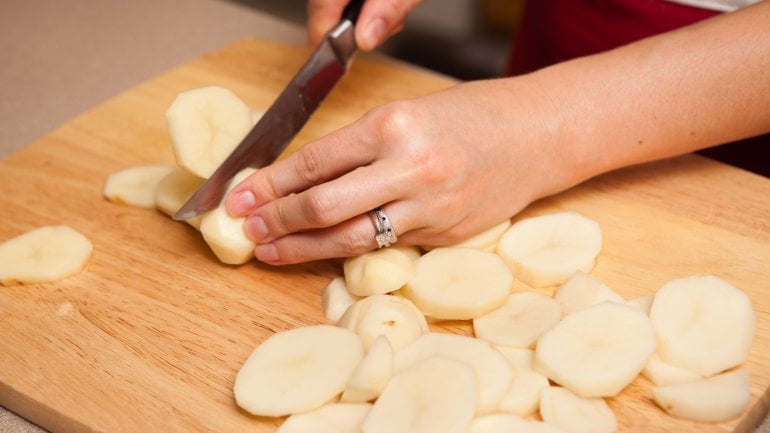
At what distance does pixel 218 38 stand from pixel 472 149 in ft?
3.92

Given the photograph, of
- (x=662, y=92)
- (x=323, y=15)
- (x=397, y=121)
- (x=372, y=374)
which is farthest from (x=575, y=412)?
(x=323, y=15)

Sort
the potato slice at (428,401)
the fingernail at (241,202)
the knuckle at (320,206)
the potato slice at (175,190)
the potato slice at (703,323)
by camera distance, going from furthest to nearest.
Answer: the potato slice at (175,190) → the fingernail at (241,202) → the knuckle at (320,206) → the potato slice at (703,323) → the potato slice at (428,401)

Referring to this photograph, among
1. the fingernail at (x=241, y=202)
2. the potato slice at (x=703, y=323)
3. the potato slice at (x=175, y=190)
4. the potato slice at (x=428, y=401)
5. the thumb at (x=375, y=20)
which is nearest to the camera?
the potato slice at (x=428, y=401)

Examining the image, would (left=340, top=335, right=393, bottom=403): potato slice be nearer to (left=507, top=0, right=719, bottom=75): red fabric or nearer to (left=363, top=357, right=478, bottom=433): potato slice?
(left=363, top=357, right=478, bottom=433): potato slice

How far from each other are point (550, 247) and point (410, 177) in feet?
0.95

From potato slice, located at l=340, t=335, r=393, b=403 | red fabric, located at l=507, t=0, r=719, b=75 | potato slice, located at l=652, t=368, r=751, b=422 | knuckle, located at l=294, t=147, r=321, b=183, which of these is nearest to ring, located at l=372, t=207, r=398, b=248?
knuckle, located at l=294, t=147, r=321, b=183

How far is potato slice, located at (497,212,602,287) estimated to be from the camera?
145 cm

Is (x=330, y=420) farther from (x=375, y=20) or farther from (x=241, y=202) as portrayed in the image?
(x=375, y=20)

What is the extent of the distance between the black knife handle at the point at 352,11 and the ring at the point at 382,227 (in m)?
0.58

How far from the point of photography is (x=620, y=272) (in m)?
1.48

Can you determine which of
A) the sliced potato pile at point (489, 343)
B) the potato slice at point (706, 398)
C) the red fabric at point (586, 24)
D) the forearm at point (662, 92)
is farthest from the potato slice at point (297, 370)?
the red fabric at point (586, 24)

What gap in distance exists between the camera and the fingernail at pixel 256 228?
147 cm

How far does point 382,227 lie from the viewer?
1.40 meters

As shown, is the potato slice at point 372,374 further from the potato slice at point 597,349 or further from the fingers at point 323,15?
the fingers at point 323,15
